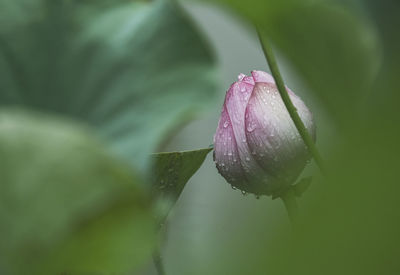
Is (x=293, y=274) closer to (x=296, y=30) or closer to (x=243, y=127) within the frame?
(x=296, y=30)

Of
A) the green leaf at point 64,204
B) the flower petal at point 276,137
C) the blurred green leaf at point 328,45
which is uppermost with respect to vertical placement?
the flower petal at point 276,137

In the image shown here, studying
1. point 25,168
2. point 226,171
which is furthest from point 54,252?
point 226,171

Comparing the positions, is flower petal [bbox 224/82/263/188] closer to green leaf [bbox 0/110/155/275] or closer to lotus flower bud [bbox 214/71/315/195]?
lotus flower bud [bbox 214/71/315/195]

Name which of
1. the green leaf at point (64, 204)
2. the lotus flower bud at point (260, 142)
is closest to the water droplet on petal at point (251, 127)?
the lotus flower bud at point (260, 142)

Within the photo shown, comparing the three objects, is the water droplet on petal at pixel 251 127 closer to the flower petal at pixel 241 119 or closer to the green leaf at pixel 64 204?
the flower petal at pixel 241 119

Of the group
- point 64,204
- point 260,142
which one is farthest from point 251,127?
point 64,204

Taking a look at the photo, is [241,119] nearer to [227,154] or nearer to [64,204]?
[227,154]
